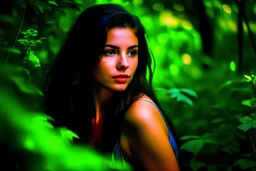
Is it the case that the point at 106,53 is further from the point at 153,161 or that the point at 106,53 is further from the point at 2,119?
the point at 2,119

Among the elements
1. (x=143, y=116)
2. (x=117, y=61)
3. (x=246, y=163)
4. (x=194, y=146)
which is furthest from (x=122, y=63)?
(x=246, y=163)

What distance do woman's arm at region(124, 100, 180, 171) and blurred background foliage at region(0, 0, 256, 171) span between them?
6.5 inches

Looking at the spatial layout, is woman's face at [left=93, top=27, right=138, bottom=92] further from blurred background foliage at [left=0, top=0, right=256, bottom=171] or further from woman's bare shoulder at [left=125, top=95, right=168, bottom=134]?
blurred background foliage at [left=0, top=0, right=256, bottom=171]

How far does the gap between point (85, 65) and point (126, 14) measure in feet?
1.78

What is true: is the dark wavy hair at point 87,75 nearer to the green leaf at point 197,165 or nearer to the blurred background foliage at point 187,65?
the blurred background foliage at point 187,65

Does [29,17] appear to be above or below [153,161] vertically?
above

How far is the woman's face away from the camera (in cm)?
238

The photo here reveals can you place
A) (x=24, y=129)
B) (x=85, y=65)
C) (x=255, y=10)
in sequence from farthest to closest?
(x=255, y=10)
(x=85, y=65)
(x=24, y=129)

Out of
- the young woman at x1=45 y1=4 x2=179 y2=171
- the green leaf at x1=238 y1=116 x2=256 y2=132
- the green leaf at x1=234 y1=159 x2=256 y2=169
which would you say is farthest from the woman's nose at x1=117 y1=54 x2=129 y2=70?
the green leaf at x1=234 y1=159 x2=256 y2=169

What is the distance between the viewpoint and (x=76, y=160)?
2.98 feet

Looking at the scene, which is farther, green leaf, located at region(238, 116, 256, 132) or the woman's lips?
the woman's lips

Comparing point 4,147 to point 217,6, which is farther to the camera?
point 217,6

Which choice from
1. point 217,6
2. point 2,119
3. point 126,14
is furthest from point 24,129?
point 217,6

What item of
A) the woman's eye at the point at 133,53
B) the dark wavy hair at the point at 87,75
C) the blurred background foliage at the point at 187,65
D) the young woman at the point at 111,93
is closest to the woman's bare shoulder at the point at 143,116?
the young woman at the point at 111,93
